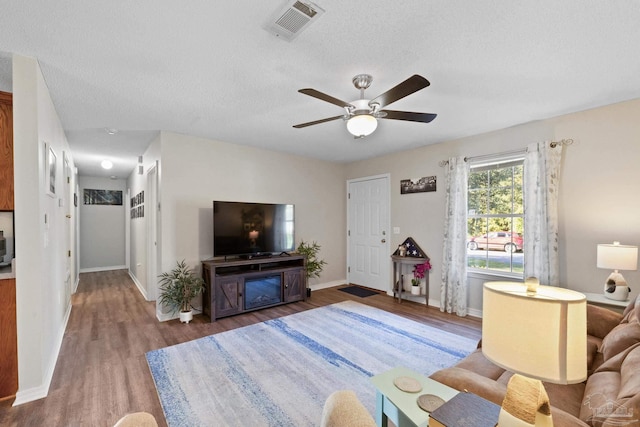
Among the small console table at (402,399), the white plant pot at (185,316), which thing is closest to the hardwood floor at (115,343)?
the white plant pot at (185,316)

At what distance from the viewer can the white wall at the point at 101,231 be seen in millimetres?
7250

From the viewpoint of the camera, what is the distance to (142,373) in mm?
2479

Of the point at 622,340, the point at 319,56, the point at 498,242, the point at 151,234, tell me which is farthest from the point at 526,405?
the point at 151,234

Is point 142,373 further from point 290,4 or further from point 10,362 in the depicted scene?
point 290,4

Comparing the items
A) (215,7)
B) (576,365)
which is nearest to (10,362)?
(215,7)

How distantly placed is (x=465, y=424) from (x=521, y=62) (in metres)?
2.45

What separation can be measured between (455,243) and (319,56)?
125 inches

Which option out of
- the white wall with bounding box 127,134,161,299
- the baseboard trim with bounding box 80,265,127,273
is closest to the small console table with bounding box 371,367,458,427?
the white wall with bounding box 127,134,161,299

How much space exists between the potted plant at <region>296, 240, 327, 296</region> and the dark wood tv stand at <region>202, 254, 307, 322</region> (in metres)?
0.28

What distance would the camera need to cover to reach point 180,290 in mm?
3672

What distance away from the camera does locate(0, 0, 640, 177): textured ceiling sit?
1673 millimetres

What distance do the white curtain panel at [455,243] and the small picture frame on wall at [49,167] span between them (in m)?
4.55

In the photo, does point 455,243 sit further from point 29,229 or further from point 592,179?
point 29,229

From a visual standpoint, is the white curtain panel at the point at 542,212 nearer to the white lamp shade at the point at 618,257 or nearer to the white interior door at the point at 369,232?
the white lamp shade at the point at 618,257
